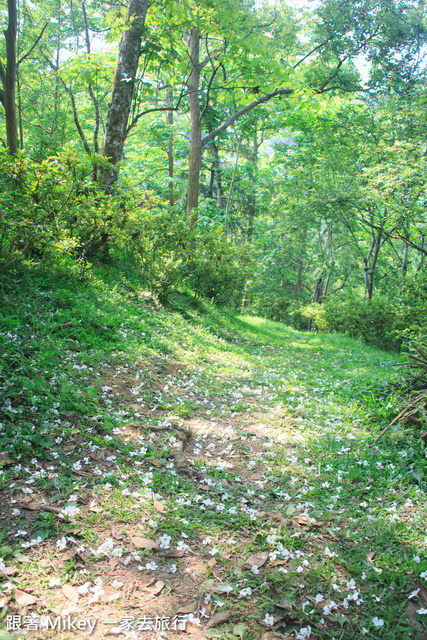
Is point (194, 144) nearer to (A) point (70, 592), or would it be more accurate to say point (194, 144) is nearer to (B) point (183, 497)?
(B) point (183, 497)

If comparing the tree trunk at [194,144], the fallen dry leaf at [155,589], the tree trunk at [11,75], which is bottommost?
the fallen dry leaf at [155,589]

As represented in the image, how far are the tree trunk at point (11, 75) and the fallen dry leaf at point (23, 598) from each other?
4.63 metres

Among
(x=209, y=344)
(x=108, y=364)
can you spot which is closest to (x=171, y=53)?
(x=209, y=344)

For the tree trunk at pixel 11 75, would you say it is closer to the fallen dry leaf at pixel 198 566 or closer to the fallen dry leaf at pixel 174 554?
the fallen dry leaf at pixel 174 554

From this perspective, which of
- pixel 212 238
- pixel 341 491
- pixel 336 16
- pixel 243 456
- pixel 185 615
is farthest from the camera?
pixel 336 16

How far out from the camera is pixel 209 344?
7039mm

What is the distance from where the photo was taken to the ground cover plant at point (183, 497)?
5.85 feet

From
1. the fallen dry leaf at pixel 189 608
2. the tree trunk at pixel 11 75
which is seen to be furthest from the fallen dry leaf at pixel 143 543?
the tree trunk at pixel 11 75

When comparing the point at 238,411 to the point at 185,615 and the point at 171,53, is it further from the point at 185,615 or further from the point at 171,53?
the point at 171,53

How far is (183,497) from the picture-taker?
263cm

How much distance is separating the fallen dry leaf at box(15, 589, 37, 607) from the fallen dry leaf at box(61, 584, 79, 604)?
0.44 feet

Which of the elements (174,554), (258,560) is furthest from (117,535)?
(258,560)

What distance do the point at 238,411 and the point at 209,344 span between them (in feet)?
9.04

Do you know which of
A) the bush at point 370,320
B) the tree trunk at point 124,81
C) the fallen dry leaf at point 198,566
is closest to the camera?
the fallen dry leaf at point 198,566
